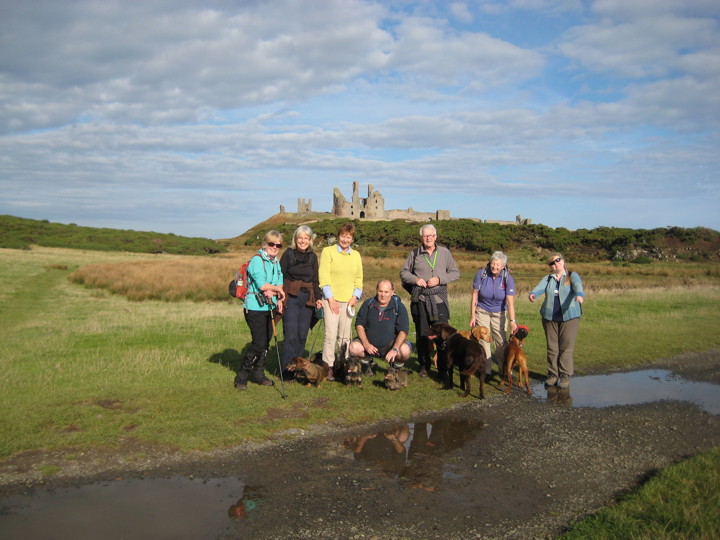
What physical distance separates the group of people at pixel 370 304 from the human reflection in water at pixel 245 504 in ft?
10.4

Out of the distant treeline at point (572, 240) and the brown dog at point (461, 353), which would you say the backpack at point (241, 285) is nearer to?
the brown dog at point (461, 353)

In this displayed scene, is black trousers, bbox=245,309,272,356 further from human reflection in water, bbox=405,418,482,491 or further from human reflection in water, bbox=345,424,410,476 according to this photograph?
human reflection in water, bbox=405,418,482,491

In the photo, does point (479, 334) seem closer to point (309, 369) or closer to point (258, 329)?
point (309, 369)

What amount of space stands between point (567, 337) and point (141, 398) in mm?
6398

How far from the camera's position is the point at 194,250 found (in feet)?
211

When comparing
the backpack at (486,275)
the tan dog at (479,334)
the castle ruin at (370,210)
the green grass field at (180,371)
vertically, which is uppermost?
the castle ruin at (370,210)

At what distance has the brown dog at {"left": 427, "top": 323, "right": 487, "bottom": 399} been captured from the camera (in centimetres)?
729

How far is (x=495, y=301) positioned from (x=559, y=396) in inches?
69.2

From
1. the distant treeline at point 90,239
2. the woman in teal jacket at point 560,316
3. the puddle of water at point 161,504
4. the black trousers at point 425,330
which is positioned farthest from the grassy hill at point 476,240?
the puddle of water at point 161,504

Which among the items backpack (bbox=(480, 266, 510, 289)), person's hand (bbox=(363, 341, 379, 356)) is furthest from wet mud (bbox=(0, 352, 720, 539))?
backpack (bbox=(480, 266, 510, 289))

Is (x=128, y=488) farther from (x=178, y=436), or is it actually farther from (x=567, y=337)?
(x=567, y=337)

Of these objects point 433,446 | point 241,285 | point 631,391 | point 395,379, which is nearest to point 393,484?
point 433,446

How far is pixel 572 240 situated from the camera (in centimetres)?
5494

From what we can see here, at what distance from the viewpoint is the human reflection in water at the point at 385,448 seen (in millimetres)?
5141
